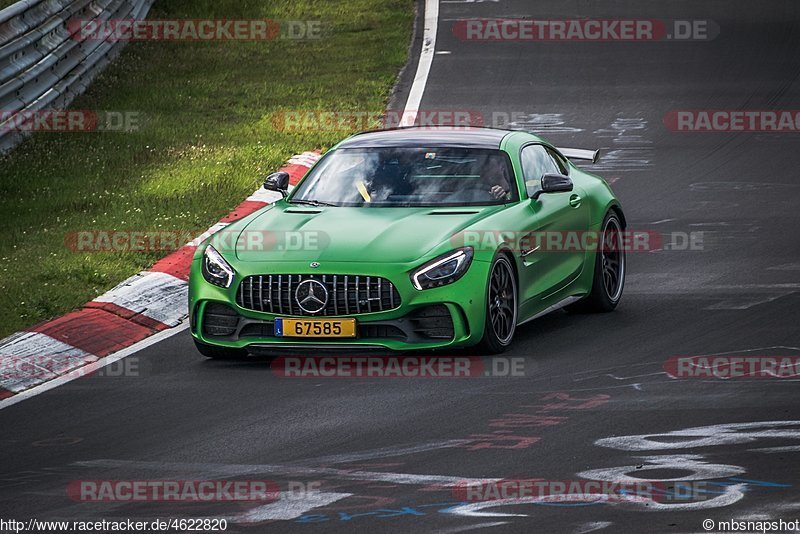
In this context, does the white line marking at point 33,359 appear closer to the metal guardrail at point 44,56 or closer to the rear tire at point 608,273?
the rear tire at point 608,273

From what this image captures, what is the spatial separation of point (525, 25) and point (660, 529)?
19989 mm

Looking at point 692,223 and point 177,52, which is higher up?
point 177,52

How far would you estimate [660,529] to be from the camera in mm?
6738

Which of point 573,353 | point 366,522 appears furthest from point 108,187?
point 366,522

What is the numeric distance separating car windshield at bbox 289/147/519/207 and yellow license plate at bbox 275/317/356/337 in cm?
138

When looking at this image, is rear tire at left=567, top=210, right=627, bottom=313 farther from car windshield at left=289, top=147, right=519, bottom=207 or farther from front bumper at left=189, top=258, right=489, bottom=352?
front bumper at left=189, top=258, right=489, bottom=352

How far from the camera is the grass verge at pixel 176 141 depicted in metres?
13.4

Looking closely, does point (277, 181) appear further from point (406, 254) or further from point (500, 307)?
point (500, 307)

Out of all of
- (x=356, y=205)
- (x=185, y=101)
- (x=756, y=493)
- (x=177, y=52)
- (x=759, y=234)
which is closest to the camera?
(x=756, y=493)

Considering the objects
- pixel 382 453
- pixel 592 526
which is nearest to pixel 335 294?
pixel 382 453

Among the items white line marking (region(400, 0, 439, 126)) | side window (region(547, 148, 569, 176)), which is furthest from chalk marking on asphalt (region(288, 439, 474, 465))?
white line marking (region(400, 0, 439, 126))

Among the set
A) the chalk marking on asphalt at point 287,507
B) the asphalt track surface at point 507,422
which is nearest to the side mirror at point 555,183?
the asphalt track surface at point 507,422

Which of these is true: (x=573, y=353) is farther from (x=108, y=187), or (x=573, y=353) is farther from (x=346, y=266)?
(x=108, y=187)

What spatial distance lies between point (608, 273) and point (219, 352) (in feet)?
11.0
